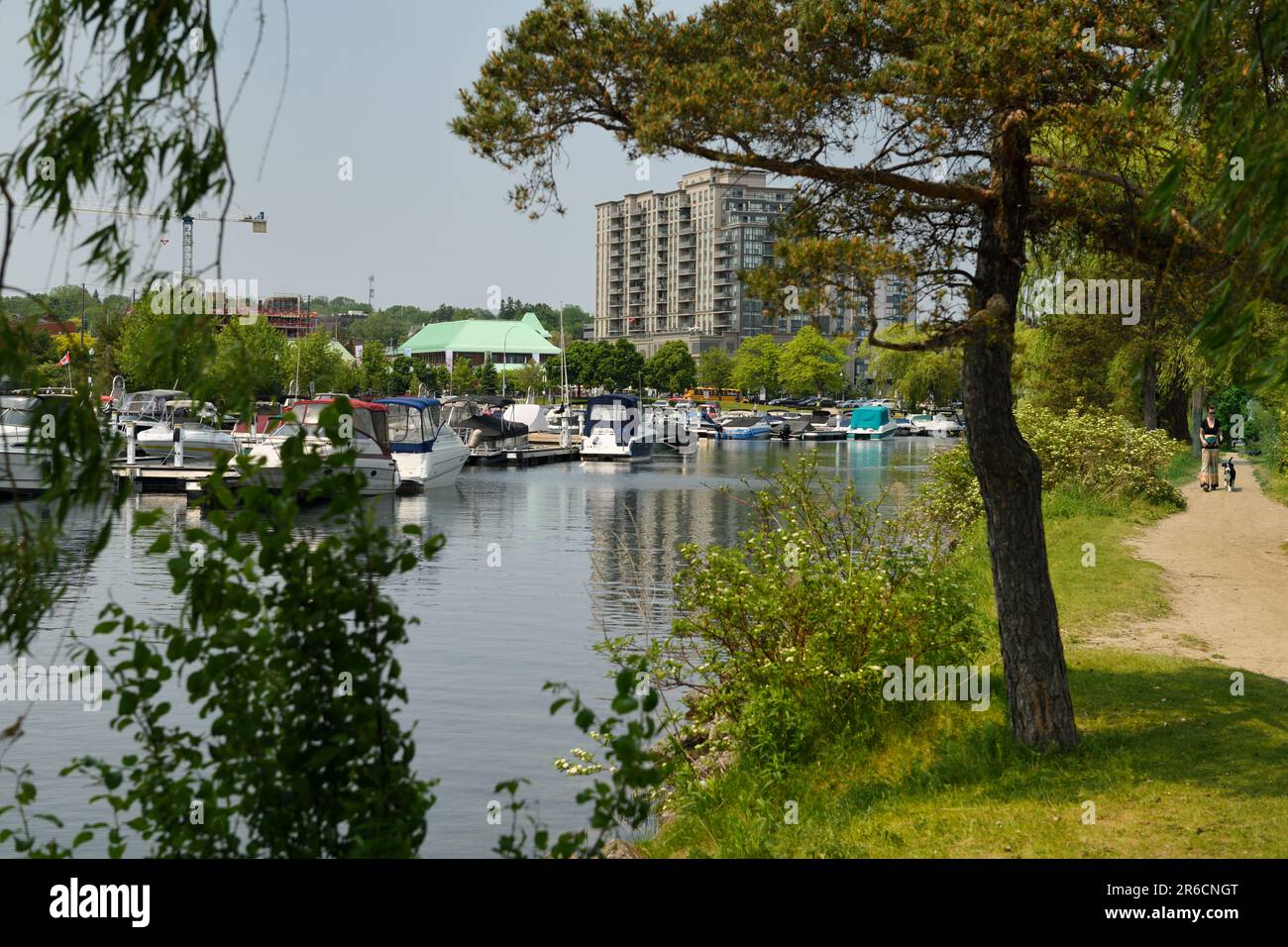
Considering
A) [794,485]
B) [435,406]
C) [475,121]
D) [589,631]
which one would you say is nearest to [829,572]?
[794,485]

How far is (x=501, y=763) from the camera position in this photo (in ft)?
45.2

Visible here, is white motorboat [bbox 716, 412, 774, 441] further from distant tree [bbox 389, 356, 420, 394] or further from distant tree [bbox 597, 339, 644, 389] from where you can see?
distant tree [bbox 597, 339, 644, 389]

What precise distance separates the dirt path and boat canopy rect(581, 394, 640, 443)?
43668mm

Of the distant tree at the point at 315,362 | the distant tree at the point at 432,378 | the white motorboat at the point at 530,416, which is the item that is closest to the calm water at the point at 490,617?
the white motorboat at the point at 530,416

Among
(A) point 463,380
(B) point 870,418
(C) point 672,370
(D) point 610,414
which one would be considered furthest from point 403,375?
(D) point 610,414

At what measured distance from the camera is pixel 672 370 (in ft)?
542

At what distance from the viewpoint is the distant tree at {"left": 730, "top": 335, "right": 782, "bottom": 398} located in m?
162

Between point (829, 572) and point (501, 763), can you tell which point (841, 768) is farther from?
point (501, 763)

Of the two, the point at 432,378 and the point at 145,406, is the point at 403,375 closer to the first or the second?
the point at 432,378

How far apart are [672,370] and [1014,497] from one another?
156106 mm

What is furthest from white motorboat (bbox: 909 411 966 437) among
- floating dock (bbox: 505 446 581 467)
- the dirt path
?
the dirt path

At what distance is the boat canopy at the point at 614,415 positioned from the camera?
7231 centimetres

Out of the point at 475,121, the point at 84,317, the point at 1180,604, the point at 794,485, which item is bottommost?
the point at 1180,604
